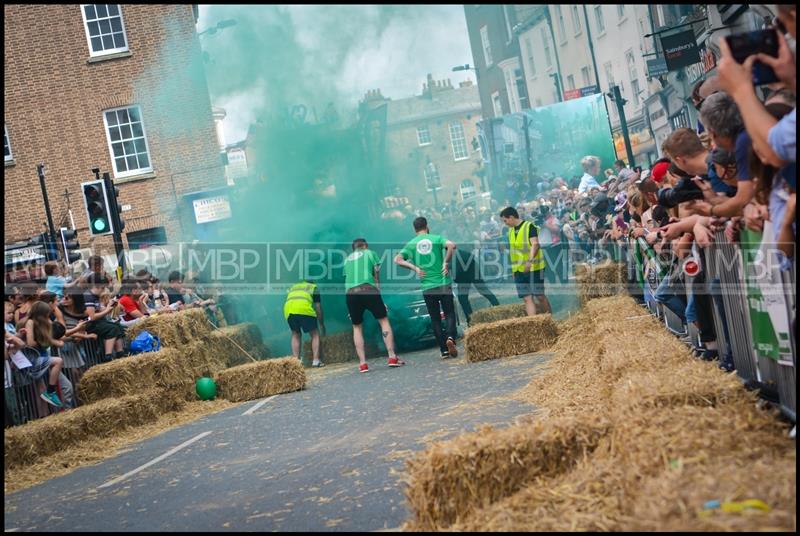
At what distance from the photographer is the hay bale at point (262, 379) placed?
48.2 ft

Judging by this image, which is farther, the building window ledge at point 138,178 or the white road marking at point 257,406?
the building window ledge at point 138,178

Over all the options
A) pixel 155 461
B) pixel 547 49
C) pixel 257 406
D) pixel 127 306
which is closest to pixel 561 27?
pixel 547 49

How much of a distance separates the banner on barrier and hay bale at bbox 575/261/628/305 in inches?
343

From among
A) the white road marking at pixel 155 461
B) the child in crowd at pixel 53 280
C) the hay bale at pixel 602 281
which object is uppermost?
the child in crowd at pixel 53 280

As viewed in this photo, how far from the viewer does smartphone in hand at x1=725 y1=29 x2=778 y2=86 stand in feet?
15.8

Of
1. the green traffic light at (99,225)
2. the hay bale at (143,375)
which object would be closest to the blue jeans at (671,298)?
the hay bale at (143,375)

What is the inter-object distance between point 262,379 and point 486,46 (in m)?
60.1

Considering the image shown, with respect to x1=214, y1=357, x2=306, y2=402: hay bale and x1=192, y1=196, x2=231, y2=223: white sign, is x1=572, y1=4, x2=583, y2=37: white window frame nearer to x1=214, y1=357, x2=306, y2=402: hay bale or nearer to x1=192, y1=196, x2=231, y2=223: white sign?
x1=192, y1=196, x2=231, y2=223: white sign

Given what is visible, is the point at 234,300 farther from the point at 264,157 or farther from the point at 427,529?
the point at 427,529

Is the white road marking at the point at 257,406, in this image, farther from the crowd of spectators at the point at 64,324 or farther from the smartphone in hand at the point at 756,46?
the smartphone in hand at the point at 756,46

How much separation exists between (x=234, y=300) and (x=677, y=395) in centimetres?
1725

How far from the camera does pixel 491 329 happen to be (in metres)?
14.7

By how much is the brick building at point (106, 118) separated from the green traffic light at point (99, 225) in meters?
14.7

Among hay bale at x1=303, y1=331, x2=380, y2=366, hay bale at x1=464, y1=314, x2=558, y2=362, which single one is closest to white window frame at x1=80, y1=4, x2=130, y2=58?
hay bale at x1=303, y1=331, x2=380, y2=366
